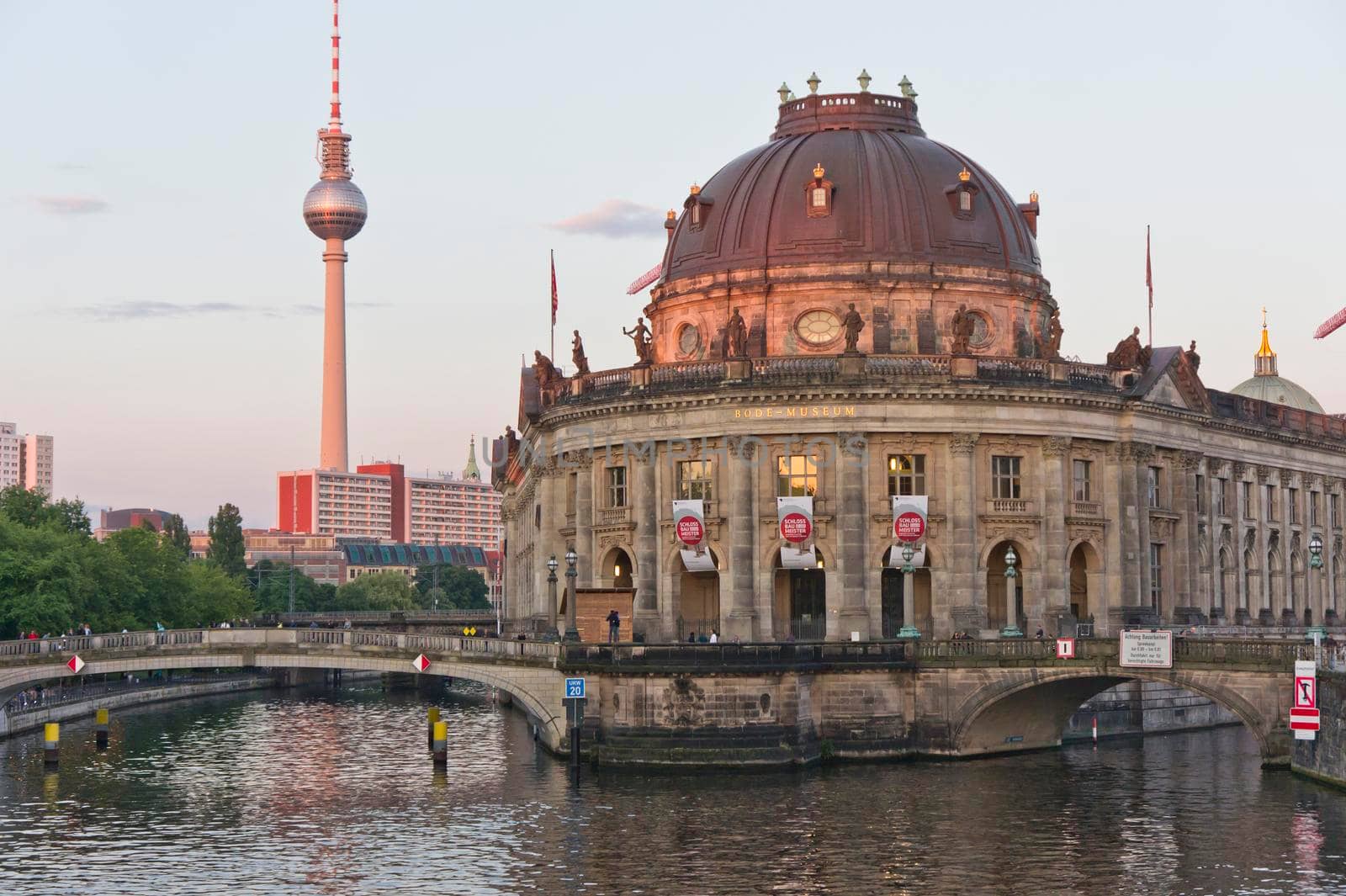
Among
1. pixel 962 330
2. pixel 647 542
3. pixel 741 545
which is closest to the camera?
pixel 741 545

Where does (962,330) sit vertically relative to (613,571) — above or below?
above

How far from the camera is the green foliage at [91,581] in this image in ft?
400

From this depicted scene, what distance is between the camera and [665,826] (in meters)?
66.9

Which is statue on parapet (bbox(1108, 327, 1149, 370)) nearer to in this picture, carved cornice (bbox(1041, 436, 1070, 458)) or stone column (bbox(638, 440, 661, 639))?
carved cornice (bbox(1041, 436, 1070, 458))

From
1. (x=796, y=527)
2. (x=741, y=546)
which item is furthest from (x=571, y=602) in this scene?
(x=741, y=546)

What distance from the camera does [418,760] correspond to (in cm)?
9156

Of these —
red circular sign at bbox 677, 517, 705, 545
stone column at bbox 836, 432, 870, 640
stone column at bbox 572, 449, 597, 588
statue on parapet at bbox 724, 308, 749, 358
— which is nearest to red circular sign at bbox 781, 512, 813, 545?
stone column at bbox 836, 432, 870, 640

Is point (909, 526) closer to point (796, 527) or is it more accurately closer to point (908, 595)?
point (908, 595)

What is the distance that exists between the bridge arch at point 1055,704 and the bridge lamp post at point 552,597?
696 inches

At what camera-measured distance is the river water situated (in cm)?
5866

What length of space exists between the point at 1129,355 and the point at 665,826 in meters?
47.0

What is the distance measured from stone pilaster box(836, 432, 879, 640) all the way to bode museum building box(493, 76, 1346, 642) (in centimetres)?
10

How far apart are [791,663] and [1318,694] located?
19.4 m

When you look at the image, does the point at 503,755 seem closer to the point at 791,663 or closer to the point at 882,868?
the point at 791,663
